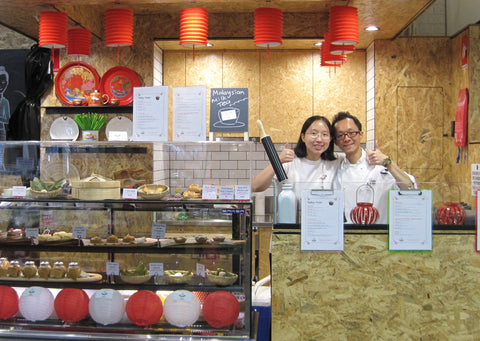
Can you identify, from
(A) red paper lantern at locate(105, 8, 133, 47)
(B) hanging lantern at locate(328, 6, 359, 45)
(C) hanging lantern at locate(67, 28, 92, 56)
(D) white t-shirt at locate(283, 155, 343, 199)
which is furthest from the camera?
(C) hanging lantern at locate(67, 28, 92, 56)

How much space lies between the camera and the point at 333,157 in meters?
3.40

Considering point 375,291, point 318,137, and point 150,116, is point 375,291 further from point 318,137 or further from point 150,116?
point 150,116

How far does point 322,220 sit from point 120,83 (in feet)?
12.3

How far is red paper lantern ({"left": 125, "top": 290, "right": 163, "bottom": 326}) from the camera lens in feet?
8.50

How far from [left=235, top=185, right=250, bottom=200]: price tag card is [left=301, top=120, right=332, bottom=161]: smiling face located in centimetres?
84

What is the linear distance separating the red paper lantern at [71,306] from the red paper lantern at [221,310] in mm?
655

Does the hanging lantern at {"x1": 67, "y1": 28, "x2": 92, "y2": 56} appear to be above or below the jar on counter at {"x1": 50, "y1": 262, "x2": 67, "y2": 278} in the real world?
above

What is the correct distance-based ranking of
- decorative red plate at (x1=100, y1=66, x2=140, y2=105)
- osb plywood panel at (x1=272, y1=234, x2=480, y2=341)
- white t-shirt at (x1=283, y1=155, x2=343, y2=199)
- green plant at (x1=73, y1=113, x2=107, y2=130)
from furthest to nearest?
decorative red plate at (x1=100, y1=66, x2=140, y2=105)
green plant at (x1=73, y1=113, x2=107, y2=130)
white t-shirt at (x1=283, y1=155, x2=343, y2=199)
osb plywood panel at (x1=272, y1=234, x2=480, y2=341)

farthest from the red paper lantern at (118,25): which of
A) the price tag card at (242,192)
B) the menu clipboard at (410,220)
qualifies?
the menu clipboard at (410,220)

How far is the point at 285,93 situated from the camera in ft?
19.3

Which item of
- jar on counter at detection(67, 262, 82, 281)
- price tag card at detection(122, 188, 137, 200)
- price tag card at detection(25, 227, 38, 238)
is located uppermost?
price tag card at detection(122, 188, 137, 200)

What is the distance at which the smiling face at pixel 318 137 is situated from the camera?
3.24m

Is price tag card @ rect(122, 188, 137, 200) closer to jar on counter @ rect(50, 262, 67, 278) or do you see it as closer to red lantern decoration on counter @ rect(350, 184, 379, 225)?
jar on counter @ rect(50, 262, 67, 278)

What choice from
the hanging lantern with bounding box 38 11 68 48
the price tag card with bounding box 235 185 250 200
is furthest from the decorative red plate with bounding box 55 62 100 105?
the price tag card with bounding box 235 185 250 200
